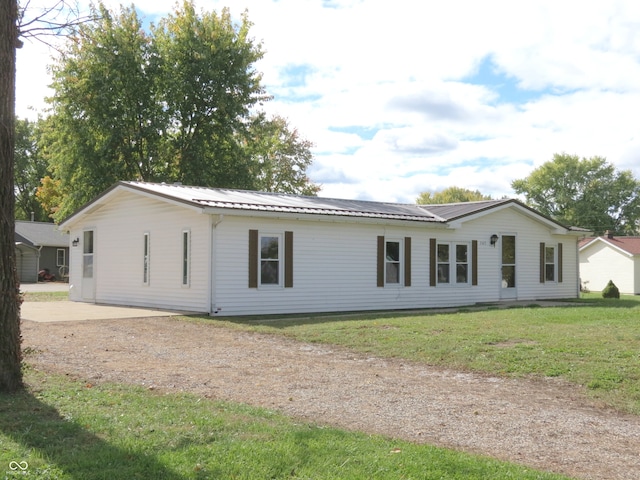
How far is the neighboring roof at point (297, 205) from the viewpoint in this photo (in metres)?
16.2

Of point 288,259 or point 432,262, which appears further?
point 432,262

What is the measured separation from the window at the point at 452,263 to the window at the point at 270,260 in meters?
5.58

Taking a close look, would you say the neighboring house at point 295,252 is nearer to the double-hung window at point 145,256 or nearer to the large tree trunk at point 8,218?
the double-hung window at point 145,256

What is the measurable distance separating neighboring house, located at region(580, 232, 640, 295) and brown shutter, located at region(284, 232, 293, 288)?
1205 inches

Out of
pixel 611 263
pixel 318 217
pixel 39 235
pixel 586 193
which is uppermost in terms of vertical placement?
pixel 586 193

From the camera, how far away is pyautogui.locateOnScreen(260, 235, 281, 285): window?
1678 cm

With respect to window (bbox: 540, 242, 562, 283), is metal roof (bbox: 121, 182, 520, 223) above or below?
above

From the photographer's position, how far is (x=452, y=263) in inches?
824

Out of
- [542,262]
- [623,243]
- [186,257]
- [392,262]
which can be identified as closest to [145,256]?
[186,257]

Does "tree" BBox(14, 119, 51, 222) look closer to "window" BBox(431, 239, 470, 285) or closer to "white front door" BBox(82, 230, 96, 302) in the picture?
"white front door" BBox(82, 230, 96, 302)

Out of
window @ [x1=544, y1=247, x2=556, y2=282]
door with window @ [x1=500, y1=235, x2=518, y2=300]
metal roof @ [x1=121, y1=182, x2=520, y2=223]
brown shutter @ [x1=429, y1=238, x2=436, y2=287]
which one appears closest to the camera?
metal roof @ [x1=121, y1=182, x2=520, y2=223]

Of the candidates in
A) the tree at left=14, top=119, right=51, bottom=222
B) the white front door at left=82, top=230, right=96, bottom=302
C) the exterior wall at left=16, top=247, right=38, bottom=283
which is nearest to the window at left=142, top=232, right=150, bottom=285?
the white front door at left=82, top=230, right=96, bottom=302

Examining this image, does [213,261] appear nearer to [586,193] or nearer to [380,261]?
[380,261]

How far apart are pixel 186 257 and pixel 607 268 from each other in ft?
111
